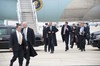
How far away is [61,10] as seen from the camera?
37.5 meters

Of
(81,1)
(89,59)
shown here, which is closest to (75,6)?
(81,1)

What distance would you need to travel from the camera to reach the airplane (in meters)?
37.1

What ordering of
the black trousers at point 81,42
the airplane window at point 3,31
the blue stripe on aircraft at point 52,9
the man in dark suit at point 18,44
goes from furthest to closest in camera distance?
the blue stripe on aircraft at point 52,9 → the black trousers at point 81,42 → the airplane window at point 3,31 → the man in dark suit at point 18,44

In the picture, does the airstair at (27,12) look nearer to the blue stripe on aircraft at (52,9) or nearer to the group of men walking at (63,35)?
the blue stripe on aircraft at (52,9)

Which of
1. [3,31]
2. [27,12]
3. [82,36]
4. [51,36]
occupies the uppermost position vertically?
[27,12]

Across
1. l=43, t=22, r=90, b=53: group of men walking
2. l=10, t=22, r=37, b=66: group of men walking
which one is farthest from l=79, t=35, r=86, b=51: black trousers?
l=10, t=22, r=37, b=66: group of men walking

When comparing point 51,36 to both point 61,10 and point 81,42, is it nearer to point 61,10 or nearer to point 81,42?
point 81,42

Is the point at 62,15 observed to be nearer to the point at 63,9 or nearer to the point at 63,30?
the point at 63,9

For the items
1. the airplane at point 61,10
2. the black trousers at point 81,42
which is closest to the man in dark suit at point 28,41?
the black trousers at point 81,42

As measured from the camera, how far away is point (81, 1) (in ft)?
122

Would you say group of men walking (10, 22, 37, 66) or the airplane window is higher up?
group of men walking (10, 22, 37, 66)

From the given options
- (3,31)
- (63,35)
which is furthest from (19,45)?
(63,35)

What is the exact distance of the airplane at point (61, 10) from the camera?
1459 inches

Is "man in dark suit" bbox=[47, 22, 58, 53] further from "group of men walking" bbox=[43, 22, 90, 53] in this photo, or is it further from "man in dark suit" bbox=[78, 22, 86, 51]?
"man in dark suit" bbox=[78, 22, 86, 51]
